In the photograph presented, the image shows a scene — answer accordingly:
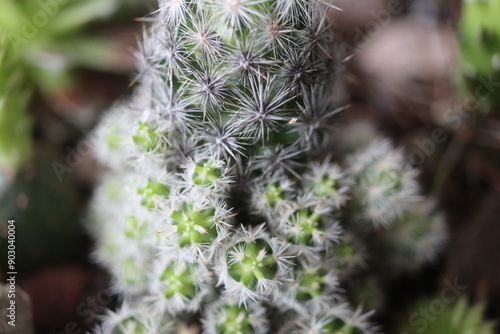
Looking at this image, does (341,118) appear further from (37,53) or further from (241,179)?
(37,53)

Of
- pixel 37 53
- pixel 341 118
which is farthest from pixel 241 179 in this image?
pixel 37 53

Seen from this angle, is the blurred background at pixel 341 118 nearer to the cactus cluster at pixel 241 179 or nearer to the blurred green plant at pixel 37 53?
the blurred green plant at pixel 37 53

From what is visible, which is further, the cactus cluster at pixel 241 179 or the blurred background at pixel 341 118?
the blurred background at pixel 341 118

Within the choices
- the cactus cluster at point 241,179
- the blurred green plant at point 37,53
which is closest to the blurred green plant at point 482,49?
the cactus cluster at point 241,179

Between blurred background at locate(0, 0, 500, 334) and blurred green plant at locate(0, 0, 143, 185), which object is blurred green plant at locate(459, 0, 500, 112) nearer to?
blurred background at locate(0, 0, 500, 334)

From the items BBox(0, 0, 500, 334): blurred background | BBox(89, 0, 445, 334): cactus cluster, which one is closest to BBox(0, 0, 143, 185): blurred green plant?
BBox(0, 0, 500, 334): blurred background

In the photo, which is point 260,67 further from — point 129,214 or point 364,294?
point 364,294
